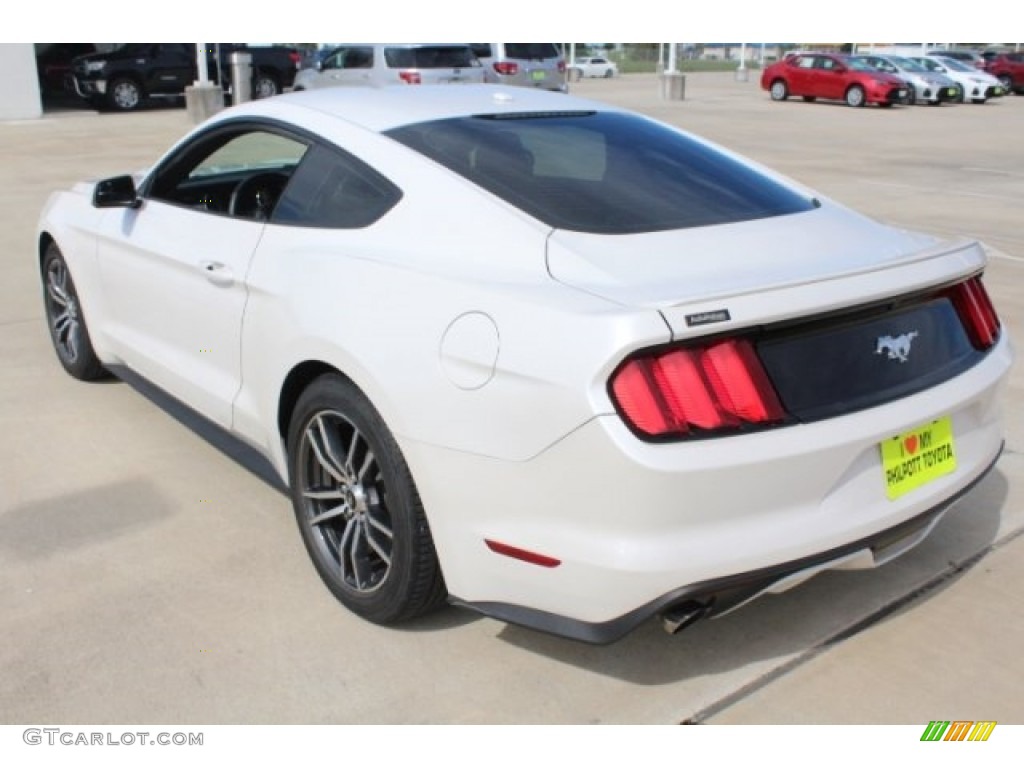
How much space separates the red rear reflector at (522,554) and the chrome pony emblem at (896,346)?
101 centimetres

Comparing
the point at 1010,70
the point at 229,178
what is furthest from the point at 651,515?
the point at 1010,70

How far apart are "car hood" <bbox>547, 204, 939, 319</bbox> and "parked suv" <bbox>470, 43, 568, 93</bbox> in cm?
2037

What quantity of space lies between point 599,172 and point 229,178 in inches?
85.6

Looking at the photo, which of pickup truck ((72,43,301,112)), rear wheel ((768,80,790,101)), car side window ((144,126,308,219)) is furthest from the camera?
rear wheel ((768,80,790,101))

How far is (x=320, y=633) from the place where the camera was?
3104 mm

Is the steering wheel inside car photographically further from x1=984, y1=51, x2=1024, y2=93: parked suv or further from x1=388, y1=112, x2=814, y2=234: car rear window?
x1=984, y1=51, x2=1024, y2=93: parked suv

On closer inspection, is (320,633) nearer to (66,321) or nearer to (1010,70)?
(66,321)

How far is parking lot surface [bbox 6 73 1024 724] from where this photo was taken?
2754mm

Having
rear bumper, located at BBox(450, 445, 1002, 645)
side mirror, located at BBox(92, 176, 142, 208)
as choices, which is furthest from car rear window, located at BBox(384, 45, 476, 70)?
rear bumper, located at BBox(450, 445, 1002, 645)

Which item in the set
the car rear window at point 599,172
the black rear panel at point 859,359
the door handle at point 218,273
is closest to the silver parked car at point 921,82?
the car rear window at point 599,172

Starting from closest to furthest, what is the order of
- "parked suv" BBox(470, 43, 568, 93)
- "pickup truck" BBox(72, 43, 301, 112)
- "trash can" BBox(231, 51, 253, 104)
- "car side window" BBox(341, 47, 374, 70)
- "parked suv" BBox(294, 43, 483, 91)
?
"parked suv" BBox(294, 43, 483, 91)
"car side window" BBox(341, 47, 374, 70)
"trash can" BBox(231, 51, 253, 104)
"parked suv" BBox(470, 43, 568, 93)
"pickup truck" BBox(72, 43, 301, 112)
